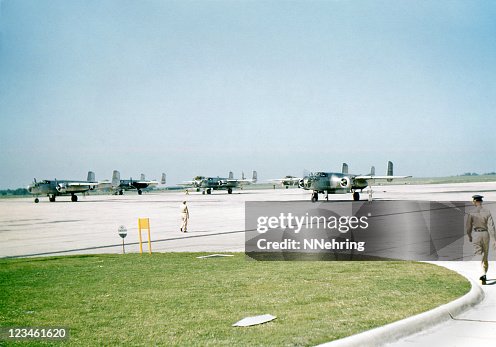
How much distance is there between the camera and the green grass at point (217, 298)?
6.79m

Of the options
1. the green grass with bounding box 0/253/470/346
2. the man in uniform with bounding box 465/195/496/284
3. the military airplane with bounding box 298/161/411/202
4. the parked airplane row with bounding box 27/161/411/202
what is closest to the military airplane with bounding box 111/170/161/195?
the parked airplane row with bounding box 27/161/411/202

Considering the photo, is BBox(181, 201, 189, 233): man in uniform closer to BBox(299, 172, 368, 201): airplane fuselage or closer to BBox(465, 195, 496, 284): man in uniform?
BBox(465, 195, 496, 284): man in uniform

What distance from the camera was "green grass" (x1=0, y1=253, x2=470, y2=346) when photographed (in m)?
6.79

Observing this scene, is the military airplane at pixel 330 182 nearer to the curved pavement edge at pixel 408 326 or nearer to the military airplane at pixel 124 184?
the curved pavement edge at pixel 408 326

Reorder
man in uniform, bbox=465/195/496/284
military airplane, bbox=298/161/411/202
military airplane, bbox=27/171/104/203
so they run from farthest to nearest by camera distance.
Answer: military airplane, bbox=27/171/104/203, military airplane, bbox=298/161/411/202, man in uniform, bbox=465/195/496/284

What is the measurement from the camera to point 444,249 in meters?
15.4

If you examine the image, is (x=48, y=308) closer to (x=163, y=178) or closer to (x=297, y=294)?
(x=297, y=294)

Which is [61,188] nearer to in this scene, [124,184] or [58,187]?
[58,187]

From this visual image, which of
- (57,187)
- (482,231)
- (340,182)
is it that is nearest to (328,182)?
(340,182)

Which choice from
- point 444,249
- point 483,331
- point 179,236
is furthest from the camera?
point 179,236

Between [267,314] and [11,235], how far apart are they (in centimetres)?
2077

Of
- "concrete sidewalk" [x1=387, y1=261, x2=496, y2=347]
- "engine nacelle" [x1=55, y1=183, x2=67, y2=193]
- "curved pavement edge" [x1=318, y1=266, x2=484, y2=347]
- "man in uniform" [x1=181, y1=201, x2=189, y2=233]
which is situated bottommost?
"concrete sidewalk" [x1=387, y1=261, x2=496, y2=347]

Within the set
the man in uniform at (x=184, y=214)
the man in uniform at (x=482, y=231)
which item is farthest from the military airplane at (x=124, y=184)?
the man in uniform at (x=482, y=231)

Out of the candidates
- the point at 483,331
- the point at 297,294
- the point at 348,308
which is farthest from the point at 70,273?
the point at 483,331
